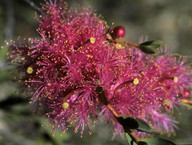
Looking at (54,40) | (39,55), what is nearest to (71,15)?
(54,40)

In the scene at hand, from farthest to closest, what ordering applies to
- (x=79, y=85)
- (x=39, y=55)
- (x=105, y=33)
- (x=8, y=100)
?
(x=8, y=100), (x=105, y=33), (x=39, y=55), (x=79, y=85)

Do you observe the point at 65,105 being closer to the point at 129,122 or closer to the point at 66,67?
the point at 66,67

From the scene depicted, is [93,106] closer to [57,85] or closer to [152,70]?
[57,85]

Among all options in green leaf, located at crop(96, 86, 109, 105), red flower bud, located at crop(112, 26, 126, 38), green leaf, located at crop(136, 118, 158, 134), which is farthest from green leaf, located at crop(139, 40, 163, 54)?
green leaf, located at crop(136, 118, 158, 134)

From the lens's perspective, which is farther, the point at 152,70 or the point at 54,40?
the point at 152,70


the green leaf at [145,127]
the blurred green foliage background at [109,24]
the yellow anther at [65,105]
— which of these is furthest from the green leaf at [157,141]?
the blurred green foliage background at [109,24]

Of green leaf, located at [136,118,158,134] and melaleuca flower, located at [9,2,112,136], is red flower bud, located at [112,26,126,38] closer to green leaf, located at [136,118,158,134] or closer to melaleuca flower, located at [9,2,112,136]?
melaleuca flower, located at [9,2,112,136]

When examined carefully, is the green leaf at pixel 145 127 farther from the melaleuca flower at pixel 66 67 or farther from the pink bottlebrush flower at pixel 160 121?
the pink bottlebrush flower at pixel 160 121

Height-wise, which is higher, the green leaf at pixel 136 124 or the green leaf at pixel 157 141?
the green leaf at pixel 136 124
